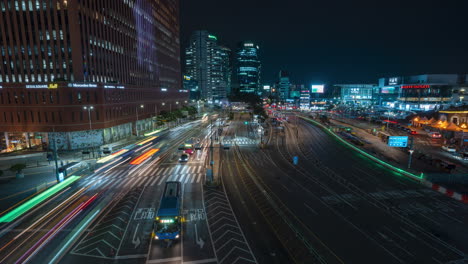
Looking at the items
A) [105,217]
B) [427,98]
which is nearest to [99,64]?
[105,217]

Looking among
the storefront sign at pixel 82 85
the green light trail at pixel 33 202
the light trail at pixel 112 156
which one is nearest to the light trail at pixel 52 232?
the green light trail at pixel 33 202

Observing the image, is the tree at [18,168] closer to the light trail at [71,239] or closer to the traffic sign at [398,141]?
the light trail at [71,239]

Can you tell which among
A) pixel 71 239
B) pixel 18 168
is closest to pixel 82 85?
pixel 18 168

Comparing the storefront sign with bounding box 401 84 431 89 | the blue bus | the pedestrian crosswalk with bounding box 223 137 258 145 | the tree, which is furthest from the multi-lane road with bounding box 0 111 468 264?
the storefront sign with bounding box 401 84 431 89

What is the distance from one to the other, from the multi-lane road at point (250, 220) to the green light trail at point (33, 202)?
595mm

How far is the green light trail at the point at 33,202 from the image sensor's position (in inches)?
1028

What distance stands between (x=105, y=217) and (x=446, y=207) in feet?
133

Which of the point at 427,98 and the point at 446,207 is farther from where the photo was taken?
the point at 427,98

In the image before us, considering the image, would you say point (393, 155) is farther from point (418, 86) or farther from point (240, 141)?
point (418, 86)

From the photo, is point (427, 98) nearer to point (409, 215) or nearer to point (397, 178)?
point (397, 178)

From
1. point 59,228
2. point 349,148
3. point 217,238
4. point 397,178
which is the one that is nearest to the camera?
point 217,238

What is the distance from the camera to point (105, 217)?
26203mm

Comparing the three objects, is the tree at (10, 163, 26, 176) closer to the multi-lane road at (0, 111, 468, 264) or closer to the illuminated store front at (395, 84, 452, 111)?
the multi-lane road at (0, 111, 468, 264)

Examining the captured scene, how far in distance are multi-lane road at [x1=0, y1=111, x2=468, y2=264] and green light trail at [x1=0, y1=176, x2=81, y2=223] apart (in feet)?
1.95
